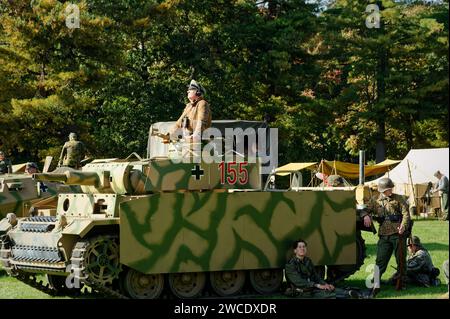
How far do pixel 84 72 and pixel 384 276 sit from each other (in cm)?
1991

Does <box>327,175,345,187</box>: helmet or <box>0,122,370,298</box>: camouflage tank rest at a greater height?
<box>327,175,345,187</box>: helmet

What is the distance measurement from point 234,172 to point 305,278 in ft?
6.59

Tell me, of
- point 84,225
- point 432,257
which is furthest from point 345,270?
point 84,225

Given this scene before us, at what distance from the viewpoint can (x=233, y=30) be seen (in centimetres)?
4419

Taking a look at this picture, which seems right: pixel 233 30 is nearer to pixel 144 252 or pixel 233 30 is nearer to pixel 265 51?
pixel 265 51

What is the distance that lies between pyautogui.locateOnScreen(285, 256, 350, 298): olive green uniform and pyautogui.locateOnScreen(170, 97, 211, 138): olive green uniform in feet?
8.20

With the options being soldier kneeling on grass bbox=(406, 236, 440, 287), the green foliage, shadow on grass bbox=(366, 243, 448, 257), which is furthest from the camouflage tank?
the green foliage

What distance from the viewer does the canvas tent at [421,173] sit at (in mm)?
36375

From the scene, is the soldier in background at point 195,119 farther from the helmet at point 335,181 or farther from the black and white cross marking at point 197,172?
the helmet at point 335,181

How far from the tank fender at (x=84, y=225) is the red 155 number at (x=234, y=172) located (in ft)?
6.64

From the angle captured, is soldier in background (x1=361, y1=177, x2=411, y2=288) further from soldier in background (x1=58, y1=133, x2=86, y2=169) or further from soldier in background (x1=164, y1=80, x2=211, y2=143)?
soldier in background (x1=58, y1=133, x2=86, y2=169)

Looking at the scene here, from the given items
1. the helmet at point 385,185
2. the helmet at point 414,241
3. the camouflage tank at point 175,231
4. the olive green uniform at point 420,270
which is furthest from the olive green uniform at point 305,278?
the helmet at point 414,241

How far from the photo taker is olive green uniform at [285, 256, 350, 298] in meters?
15.8

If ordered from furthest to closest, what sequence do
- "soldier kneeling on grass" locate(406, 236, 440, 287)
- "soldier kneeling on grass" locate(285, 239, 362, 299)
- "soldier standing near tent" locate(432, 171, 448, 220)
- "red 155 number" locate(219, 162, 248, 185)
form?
"soldier standing near tent" locate(432, 171, 448, 220) < "soldier kneeling on grass" locate(406, 236, 440, 287) < "red 155 number" locate(219, 162, 248, 185) < "soldier kneeling on grass" locate(285, 239, 362, 299)
